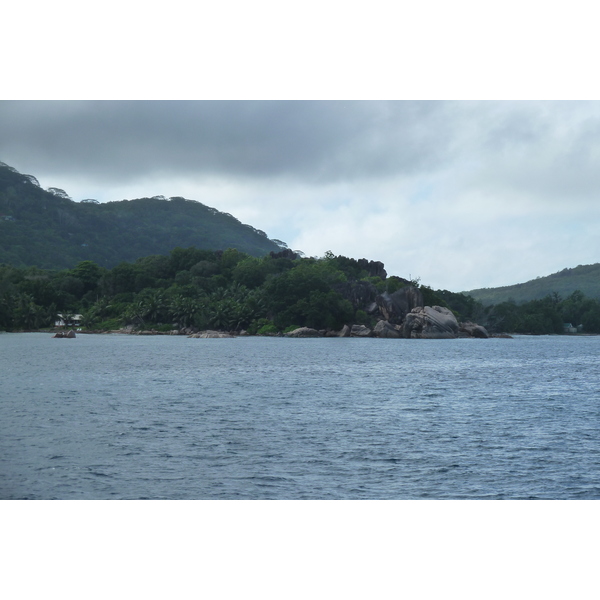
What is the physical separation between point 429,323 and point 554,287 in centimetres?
3035

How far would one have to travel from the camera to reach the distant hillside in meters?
90.4

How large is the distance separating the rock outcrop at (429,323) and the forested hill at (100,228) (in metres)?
45.7

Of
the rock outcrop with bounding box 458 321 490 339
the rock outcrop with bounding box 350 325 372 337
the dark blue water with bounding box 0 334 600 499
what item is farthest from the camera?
the rock outcrop with bounding box 458 321 490 339

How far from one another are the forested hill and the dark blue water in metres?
33.0

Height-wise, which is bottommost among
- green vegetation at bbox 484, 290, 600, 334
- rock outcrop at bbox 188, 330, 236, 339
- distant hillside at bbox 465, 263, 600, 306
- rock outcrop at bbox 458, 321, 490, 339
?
rock outcrop at bbox 188, 330, 236, 339

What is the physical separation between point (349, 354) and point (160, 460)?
36485 millimetres

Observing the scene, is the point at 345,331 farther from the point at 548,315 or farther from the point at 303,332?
the point at 548,315

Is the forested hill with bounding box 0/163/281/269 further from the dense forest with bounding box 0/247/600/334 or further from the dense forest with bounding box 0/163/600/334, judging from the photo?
the dense forest with bounding box 0/247/600/334

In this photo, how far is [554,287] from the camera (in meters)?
97.2

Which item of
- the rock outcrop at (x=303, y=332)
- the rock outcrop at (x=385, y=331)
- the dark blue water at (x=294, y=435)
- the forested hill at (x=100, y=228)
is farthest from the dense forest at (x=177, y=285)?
the dark blue water at (x=294, y=435)

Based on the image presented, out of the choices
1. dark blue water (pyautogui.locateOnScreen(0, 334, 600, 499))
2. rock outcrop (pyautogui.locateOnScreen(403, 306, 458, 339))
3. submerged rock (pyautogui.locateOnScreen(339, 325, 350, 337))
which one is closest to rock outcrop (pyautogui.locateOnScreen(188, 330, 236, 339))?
submerged rock (pyautogui.locateOnScreen(339, 325, 350, 337))

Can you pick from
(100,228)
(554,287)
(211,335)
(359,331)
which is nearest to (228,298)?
(211,335)

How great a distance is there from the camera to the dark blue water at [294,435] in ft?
36.6

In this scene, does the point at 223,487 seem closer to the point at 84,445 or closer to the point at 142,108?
the point at 84,445
